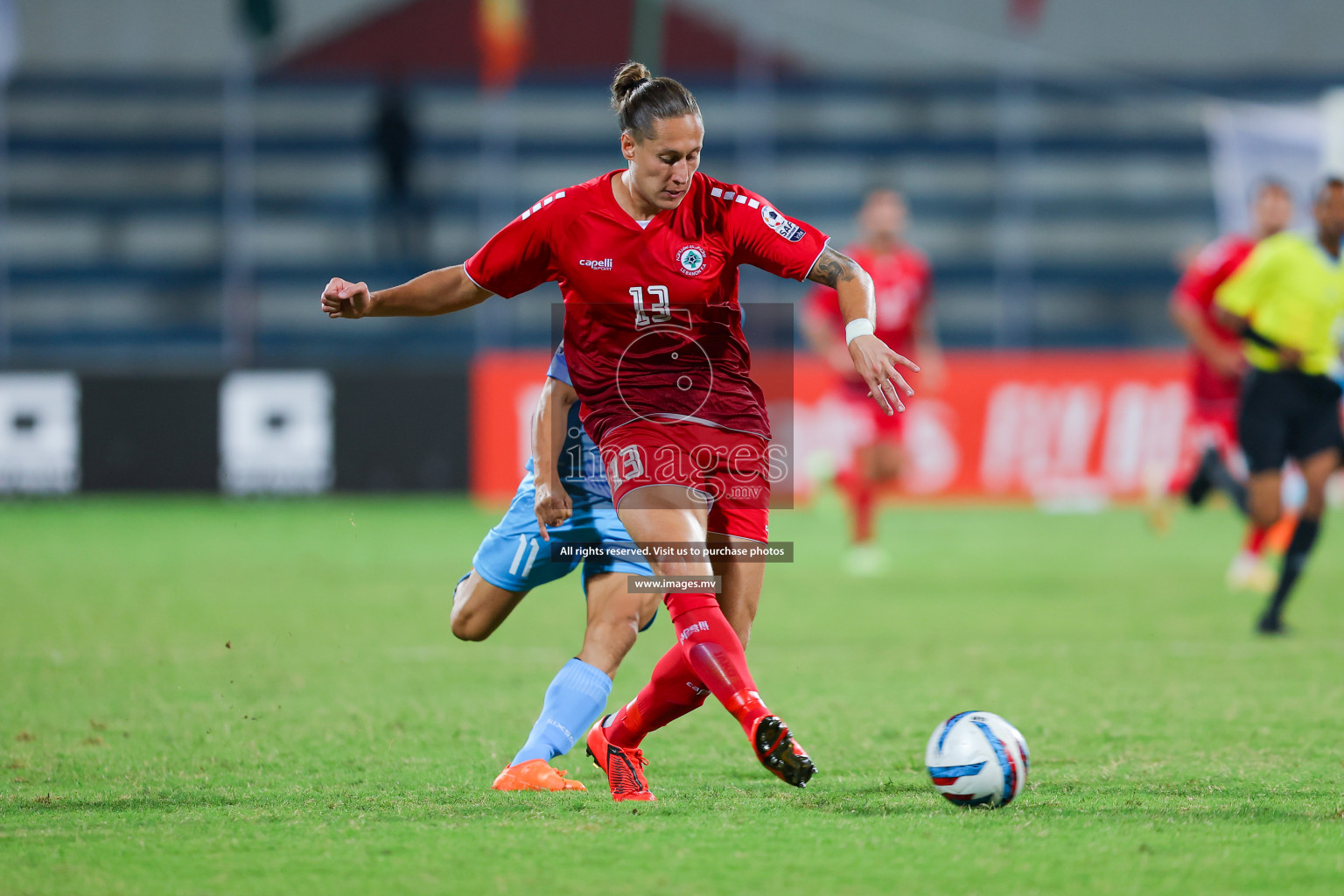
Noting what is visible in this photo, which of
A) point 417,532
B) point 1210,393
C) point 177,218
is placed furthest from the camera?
point 177,218

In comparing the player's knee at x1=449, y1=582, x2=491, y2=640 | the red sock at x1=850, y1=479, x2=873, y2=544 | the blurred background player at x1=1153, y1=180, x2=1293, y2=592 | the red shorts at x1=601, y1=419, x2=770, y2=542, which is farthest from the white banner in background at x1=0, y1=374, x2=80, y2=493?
the red shorts at x1=601, y1=419, x2=770, y2=542

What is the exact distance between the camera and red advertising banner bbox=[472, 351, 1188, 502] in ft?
51.1

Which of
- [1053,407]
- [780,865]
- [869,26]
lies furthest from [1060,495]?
[780,865]

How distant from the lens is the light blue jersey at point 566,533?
15.8ft

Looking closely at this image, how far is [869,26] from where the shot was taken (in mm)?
20562

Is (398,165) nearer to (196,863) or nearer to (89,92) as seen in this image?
(89,92)

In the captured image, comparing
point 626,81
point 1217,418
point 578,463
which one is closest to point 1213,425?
point 1217,418

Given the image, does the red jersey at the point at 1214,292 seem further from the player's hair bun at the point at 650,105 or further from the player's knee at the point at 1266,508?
the player's hair bun at the point at 650,105

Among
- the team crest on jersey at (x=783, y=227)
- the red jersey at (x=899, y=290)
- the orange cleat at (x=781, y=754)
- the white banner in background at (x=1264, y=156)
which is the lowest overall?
the orange cleat at (x=781, y=754)

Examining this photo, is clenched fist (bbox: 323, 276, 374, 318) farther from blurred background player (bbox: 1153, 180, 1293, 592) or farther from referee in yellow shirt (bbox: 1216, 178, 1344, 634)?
blurred background player (bbox: 1153, 180, 1293, 592)

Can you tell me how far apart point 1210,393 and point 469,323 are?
9.21 metres

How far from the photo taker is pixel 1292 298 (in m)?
8.19

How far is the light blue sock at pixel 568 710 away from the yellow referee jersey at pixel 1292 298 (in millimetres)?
4995

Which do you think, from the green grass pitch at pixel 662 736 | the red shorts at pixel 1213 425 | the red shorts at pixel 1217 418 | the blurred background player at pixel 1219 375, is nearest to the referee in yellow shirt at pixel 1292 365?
the blurred background player at pixel 1219 375
